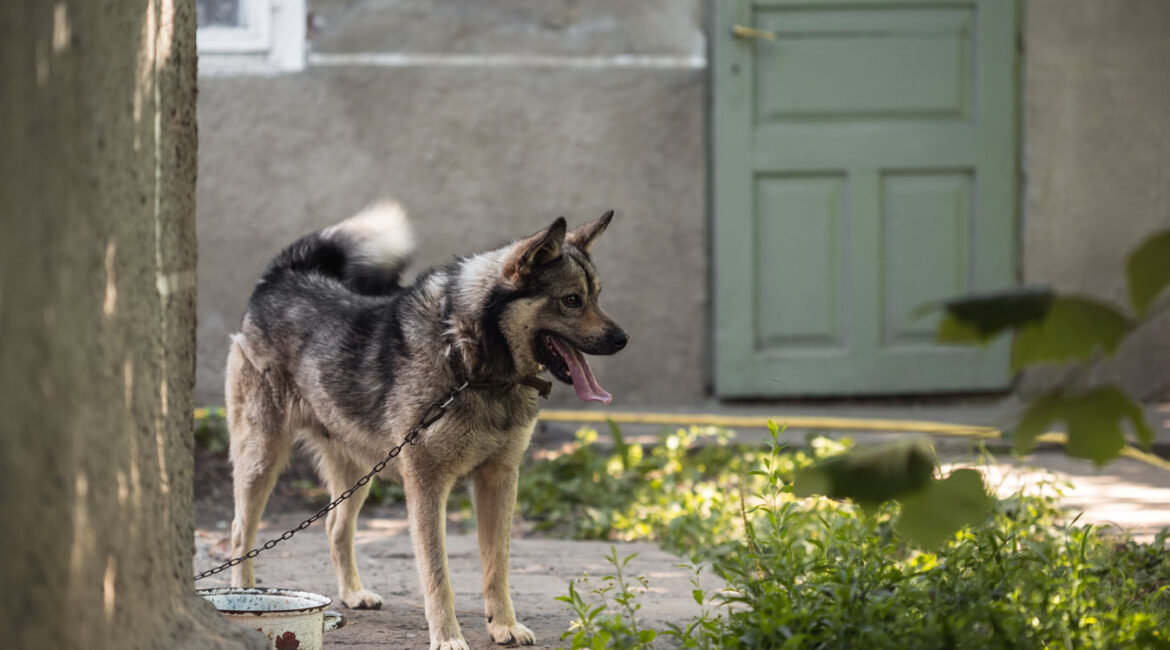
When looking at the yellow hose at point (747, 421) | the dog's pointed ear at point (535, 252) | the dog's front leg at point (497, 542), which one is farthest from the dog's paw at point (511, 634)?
the yellow hose at point (747, 421)

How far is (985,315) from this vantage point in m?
1.33

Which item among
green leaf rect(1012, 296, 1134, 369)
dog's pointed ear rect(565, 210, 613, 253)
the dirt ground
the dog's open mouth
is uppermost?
dog's pointed ear rect(565, 210, 613, 253)

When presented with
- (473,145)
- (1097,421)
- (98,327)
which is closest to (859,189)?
(473,145)

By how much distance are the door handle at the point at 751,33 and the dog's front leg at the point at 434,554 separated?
4069 mm

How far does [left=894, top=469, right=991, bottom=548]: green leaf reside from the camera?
5.32 feet

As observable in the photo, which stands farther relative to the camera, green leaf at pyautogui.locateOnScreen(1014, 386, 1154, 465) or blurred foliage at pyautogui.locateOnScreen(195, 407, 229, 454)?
blurred foliage at pyautogui.locateOnScreen(195, 407, 229, 454)

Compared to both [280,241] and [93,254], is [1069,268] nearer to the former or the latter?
[280,241]

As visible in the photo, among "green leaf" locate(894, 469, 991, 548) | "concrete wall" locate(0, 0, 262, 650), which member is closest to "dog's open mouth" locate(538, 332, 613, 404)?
"concrete wall" locate(0, 0, 262, 650)

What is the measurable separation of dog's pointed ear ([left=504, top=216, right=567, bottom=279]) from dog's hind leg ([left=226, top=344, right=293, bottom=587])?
97cm

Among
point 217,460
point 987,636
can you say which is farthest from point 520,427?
point 217,460

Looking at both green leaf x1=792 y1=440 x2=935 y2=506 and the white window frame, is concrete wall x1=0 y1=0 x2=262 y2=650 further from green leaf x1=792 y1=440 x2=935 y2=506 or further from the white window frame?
the white window frame

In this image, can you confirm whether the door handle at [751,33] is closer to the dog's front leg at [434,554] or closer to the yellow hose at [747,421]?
the yellow hose at [747,421]

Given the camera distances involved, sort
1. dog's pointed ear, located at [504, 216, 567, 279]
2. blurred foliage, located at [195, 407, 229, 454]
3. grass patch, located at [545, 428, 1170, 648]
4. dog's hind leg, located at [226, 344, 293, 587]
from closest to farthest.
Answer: grass patch, located at [545, 428, 1170, 648] < dog's pointed ear, located at [504, 216, 567, 279] < dog's hind leg, located at [226, 344, 293, 587] < blurred foliage, located at [195, 407, 229, 454]

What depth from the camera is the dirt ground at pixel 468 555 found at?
3.62m
